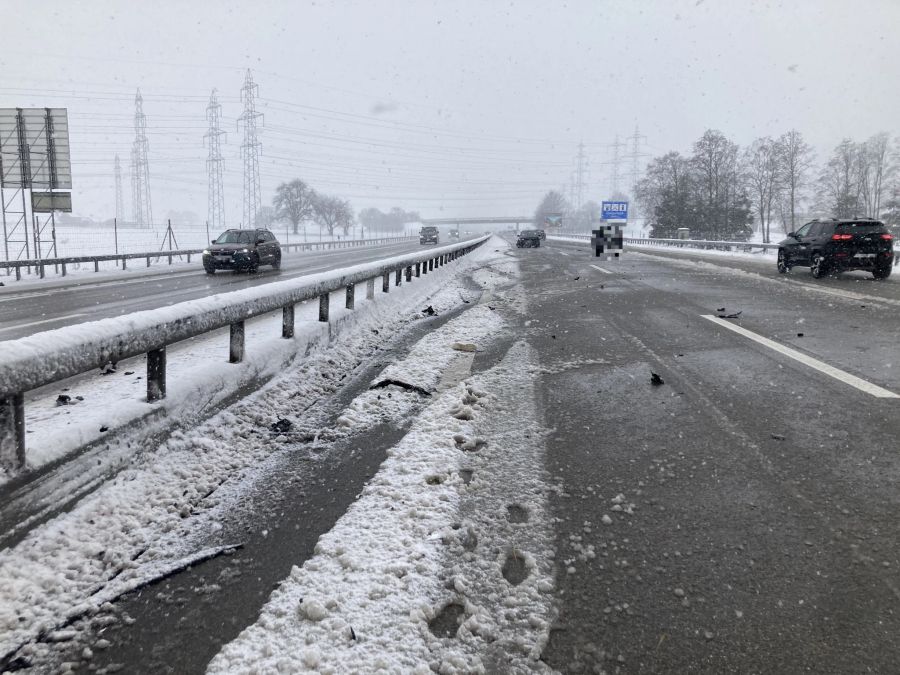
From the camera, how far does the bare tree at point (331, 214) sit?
110 meters

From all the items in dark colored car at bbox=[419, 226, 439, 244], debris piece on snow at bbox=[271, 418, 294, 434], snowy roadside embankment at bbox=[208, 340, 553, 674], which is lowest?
snowy roadside embankment at bbox=[208, 340, 553, 674]

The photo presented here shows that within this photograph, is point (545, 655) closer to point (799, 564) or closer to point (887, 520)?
point (799, 564)

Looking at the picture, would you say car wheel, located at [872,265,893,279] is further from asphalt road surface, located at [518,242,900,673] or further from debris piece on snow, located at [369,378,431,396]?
debris piece on snow, located at [369,378,431,396]

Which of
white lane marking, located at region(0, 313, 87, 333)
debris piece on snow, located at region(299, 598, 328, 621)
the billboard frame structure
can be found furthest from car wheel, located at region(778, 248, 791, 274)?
the billboard frame structure

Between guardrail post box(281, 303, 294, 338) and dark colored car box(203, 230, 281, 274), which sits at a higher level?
dark colored car box(203, 230, 281, 274)

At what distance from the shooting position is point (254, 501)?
333 cm

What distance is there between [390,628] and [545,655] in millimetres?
588

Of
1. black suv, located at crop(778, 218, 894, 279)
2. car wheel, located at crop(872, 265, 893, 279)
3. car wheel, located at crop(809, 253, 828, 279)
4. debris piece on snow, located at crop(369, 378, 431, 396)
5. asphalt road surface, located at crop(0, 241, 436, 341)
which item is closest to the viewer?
debris piece on snow, located at crop(369, 378, 431, 396)

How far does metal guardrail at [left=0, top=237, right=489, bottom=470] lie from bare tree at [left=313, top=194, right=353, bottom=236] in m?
107

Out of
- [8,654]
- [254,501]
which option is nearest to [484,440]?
[254,501]

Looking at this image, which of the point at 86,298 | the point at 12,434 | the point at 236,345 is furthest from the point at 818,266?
→ the point at 86,298

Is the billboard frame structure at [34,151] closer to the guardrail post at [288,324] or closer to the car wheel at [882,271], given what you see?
the guardrail post at [288,324]

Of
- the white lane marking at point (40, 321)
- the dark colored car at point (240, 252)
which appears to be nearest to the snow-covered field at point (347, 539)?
the white lane marking at point (40, 321)

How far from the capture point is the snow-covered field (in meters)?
2.13
